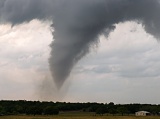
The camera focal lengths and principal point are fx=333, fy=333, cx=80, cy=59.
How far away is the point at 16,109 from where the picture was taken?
584 feet

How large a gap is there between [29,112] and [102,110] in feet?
121

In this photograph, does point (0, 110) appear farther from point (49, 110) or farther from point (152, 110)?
point (152, 110)

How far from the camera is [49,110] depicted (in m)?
158

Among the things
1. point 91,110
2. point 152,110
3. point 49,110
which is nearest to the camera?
point 49,110

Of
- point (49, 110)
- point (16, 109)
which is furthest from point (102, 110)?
point (16, 109)

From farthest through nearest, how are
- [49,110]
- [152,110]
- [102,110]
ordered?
[152,110] < [102,110] < [49,110]

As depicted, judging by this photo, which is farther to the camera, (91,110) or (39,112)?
(91,110)

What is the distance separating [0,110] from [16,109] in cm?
1657

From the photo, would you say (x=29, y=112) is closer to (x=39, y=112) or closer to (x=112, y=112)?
(x=39, y=112)

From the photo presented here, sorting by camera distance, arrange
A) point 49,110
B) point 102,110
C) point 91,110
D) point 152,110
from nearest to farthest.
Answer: point 49,110
point 102,110
point 152,110
point 91,110

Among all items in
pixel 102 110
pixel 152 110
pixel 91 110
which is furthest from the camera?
pixel 91 110

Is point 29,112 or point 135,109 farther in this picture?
point 135,109

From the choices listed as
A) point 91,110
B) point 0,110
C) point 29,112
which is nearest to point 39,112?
point 29,112

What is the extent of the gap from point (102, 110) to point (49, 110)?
2834cm
